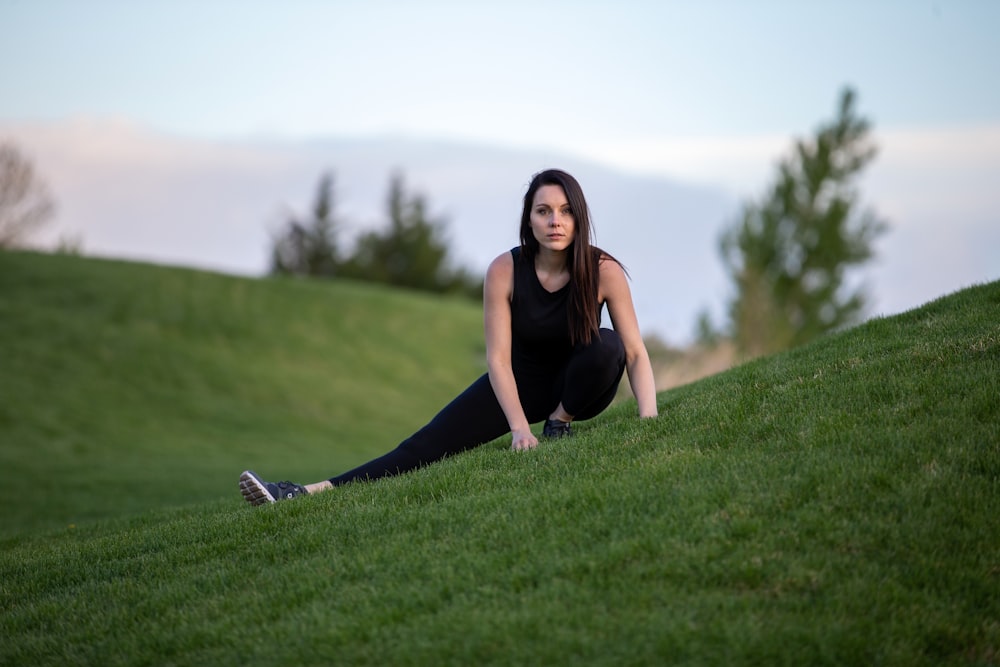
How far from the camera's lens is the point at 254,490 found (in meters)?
6.08

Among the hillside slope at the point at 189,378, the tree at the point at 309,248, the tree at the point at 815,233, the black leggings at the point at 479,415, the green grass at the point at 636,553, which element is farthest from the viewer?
the tree at the point at 309,248

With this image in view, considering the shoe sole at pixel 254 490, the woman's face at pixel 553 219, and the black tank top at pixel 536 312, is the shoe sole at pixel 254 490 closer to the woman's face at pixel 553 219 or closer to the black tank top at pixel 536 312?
the black tank top at pixel 536 312

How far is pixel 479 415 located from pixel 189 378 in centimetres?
2251

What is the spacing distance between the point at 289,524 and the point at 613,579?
6.83ft

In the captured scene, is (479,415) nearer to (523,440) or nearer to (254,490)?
(523,440)

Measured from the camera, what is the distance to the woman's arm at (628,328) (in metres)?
6.04

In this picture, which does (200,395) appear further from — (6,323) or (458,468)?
(458,468)

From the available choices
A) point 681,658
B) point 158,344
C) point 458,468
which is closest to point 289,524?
point 458,468

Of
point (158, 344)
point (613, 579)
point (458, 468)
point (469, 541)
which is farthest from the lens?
point (158, 344)

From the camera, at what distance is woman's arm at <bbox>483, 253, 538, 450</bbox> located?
593cm

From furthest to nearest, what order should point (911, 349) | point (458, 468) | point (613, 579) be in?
point (911, 349) → point (458, 468) → point (613, 579)

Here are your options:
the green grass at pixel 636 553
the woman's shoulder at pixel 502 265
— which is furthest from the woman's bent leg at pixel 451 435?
the woman's shoulder at pixel 502 265

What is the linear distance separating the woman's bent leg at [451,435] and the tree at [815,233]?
3386 centimetres

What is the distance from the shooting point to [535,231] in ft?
19.7
